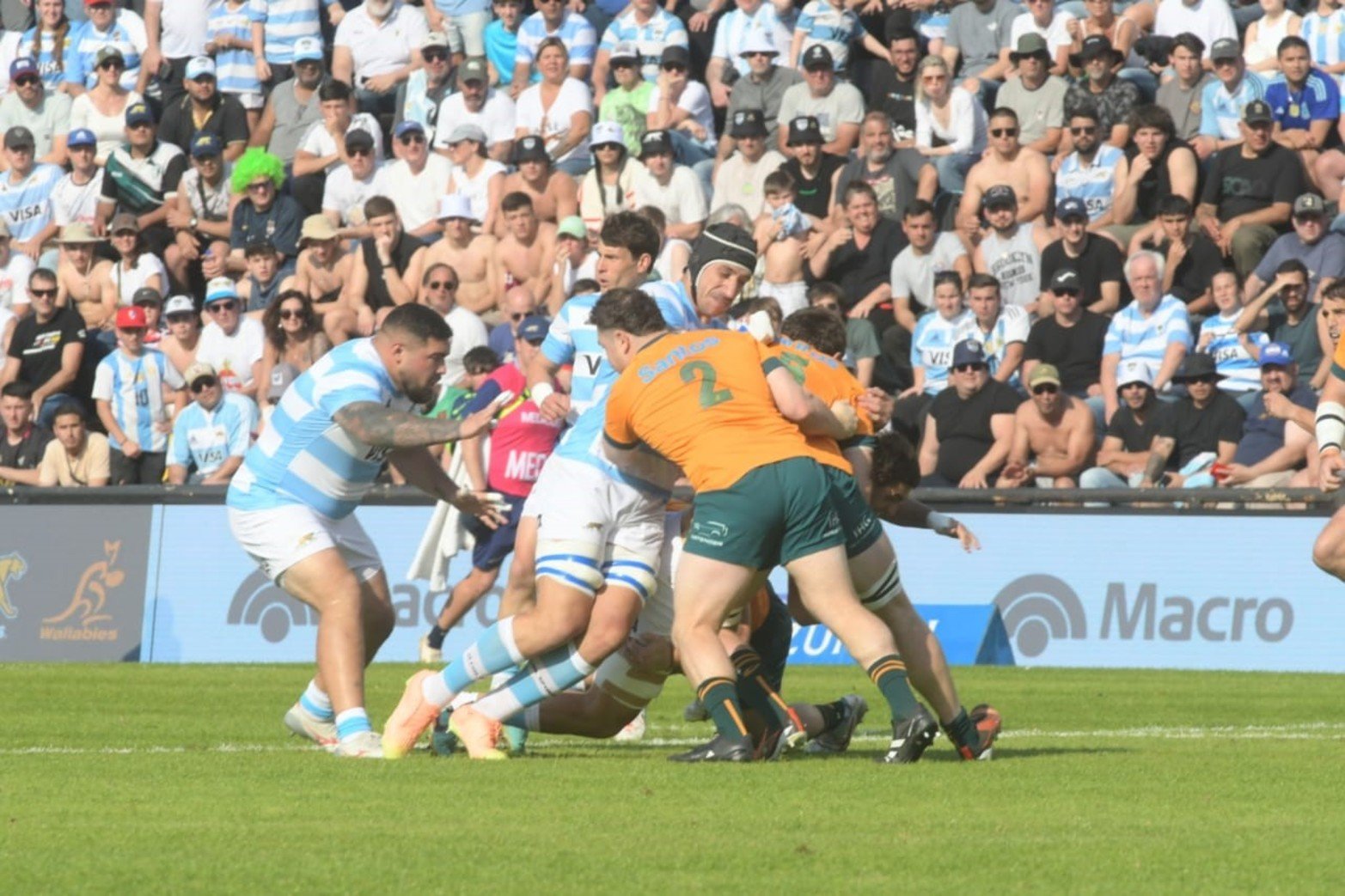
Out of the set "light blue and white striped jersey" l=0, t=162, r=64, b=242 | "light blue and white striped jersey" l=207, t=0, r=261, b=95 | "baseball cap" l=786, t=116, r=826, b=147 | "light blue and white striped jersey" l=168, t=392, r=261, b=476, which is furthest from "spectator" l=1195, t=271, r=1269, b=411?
"light blue and white striped jersey" l=0, t=162, r=64, b=242

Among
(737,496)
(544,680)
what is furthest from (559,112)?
(737,496)

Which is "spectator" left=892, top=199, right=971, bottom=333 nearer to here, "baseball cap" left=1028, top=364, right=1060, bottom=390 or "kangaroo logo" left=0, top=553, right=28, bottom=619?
"baseball cap" left=1028, top=364, right=1060, bottom=390

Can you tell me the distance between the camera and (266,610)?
20.0m

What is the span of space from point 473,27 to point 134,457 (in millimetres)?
6518

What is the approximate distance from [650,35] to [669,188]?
2944 mm

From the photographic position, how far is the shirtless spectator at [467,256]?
21969 mm

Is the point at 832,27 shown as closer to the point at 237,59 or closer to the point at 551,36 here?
the point at 551,36

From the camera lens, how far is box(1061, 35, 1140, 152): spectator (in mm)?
21047

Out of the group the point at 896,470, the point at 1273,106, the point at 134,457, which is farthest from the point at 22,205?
the point at 896,470

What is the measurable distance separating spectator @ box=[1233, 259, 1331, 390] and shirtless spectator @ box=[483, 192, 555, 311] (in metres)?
6.40

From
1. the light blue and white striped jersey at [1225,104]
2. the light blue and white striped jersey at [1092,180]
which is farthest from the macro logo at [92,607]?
the light blue and white striped jersey at [1225,104]

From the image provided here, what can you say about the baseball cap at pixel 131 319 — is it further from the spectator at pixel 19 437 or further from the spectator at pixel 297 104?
the spectator at pixel 297 104

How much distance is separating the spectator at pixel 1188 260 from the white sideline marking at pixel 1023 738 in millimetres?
8271

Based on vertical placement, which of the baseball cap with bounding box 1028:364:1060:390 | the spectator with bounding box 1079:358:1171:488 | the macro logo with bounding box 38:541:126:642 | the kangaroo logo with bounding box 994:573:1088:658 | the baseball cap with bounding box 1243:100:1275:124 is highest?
the baseball cap with bounding box 1243:100:1275:124
